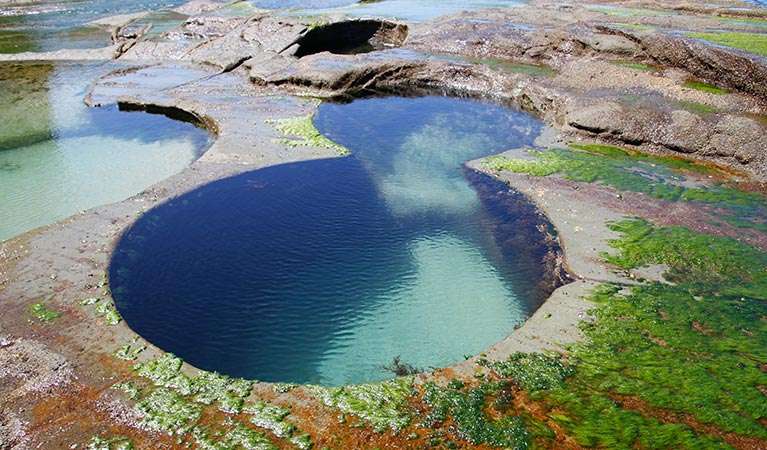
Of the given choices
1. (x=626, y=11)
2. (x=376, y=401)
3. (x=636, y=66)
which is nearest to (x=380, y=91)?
(x=636, y=66)

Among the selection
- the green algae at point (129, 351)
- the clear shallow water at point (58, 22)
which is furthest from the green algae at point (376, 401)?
the clear shallow water at point (58, 22)

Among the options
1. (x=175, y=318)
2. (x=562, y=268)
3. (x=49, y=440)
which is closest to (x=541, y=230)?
(x=562, y=268)

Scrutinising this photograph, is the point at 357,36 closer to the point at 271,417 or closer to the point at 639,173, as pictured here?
the point at 639,173

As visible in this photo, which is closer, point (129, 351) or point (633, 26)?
point (129, 351)

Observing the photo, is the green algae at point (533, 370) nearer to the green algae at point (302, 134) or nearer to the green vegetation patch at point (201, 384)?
the green vegetation patch at point (201, 384)

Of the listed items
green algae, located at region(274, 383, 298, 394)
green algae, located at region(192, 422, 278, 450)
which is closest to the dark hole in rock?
green algae, located at region(274, 383, 298, 394)

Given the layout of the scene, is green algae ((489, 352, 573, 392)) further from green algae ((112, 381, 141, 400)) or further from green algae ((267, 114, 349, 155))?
green algae ((267, 114, 349, 155))

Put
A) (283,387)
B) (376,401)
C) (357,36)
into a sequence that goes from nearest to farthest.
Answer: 1. (376,401)
2. (283,387)
3. (357,36)
